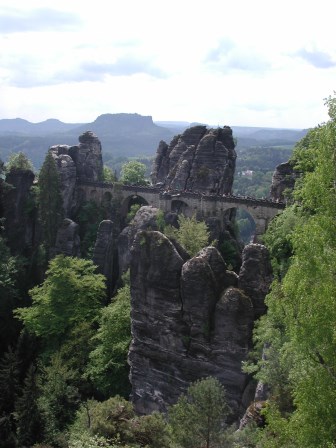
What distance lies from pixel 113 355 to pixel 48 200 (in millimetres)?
25495

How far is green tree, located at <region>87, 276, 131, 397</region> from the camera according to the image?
3650 cm

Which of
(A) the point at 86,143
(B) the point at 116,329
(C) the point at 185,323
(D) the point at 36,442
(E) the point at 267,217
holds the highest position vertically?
(A) the point at 86,143

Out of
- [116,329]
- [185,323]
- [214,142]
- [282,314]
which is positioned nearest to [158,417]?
[185,323]

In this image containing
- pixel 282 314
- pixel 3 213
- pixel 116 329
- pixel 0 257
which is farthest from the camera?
pixel 3 213

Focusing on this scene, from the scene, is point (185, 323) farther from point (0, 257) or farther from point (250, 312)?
point (0, 257)

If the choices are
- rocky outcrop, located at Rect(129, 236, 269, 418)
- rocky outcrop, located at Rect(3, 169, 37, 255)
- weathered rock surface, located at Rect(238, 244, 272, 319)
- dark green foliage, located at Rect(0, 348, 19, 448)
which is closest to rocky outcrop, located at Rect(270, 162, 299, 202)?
weathered rock surface, located at Rect(238, 244, 272, 319)

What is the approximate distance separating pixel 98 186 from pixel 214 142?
55.8 ft

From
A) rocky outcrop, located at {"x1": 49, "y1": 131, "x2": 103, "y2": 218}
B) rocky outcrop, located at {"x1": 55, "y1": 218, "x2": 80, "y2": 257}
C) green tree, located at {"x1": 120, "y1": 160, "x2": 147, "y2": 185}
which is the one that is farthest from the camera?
green tree, located at {"x1": 120, "y1": 160, "x2": 147, "y2": 185}

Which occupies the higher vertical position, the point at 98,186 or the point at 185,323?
the point at 98,186

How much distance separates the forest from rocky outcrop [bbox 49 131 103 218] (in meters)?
3.11

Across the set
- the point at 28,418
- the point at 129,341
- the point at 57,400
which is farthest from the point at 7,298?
the point at 28,418

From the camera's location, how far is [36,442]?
98.8ft

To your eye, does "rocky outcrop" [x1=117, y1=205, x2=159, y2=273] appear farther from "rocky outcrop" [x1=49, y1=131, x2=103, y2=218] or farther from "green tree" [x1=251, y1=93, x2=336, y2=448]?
"green tree" [x1=251, y1=93, x2=336, y2=448]

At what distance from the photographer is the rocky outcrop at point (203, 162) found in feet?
197
